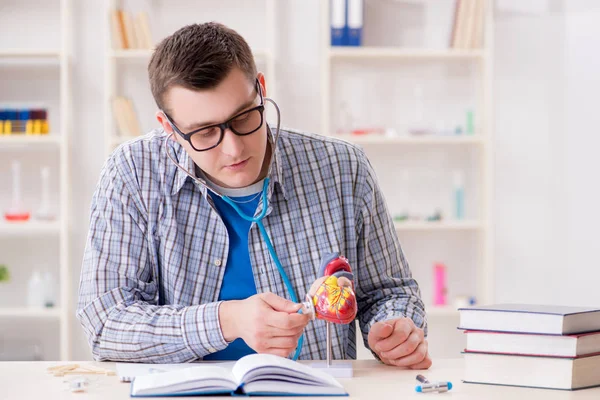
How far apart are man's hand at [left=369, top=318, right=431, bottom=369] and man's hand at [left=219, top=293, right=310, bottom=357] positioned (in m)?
0.20

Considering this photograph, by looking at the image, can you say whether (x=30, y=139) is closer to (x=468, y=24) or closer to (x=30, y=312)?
(x=30, y=312)

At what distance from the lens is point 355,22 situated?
3648mm

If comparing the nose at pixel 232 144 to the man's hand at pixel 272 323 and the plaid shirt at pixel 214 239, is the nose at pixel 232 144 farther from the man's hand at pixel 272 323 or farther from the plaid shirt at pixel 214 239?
the man's hand at pixel 272 323

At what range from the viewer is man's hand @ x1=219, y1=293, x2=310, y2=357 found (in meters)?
1.37

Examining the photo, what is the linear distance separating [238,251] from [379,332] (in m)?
0.40

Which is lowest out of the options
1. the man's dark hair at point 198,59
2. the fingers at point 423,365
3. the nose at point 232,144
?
the fingers at point 423,365

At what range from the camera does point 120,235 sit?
1678 mm

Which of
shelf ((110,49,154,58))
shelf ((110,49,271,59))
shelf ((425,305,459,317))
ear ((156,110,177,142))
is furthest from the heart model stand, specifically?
shelf ((110,49,154,58))

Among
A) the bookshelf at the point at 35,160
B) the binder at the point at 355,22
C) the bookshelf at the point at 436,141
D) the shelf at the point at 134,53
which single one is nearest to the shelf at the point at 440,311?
the bookshelf at the point at 436,141

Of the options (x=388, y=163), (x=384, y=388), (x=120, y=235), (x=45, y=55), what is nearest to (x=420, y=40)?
(x=388, y=163)

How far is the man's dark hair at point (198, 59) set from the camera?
154 centimetres

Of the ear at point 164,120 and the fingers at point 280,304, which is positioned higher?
the ear at point 164,120

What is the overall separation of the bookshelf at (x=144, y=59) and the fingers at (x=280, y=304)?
7.70 feet

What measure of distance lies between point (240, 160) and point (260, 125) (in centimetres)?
8
